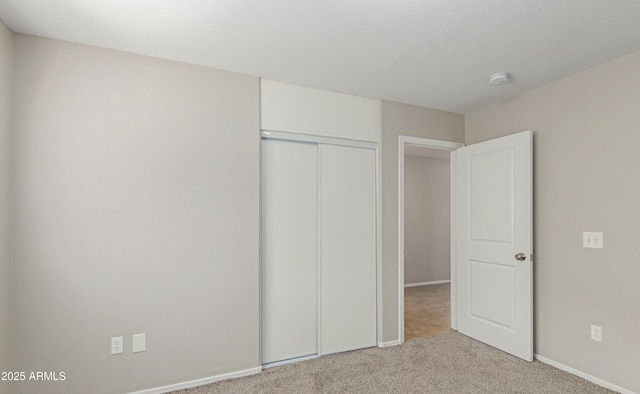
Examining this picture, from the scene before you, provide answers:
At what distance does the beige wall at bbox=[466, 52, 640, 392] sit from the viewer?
223 cm

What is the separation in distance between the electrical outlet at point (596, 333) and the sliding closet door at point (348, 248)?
5.40 feet

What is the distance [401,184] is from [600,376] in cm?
206

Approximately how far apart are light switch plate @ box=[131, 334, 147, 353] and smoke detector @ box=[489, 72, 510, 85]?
322cm

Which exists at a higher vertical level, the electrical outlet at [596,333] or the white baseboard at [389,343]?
the electrical outlet at [596,333]

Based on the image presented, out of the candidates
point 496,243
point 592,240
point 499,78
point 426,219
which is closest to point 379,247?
point 496,243

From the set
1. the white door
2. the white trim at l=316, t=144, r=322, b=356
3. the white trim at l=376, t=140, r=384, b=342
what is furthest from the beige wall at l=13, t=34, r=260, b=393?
the white door

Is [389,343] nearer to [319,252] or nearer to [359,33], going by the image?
[319,252]

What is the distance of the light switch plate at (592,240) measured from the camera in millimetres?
2373

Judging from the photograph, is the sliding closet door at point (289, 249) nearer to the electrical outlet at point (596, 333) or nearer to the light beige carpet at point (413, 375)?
the light beige carpet at point (413, 375)

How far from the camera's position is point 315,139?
286cm

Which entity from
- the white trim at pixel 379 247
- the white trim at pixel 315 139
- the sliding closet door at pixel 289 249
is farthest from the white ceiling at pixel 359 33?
the white trim at pixel 379 247

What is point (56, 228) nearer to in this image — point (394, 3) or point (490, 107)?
point (394, 3)

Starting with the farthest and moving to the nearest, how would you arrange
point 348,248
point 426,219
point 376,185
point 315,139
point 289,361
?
point 426,219 < point 376,185 < point 348,248 < point 315,139 < point 289,361

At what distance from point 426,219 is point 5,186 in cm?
563
